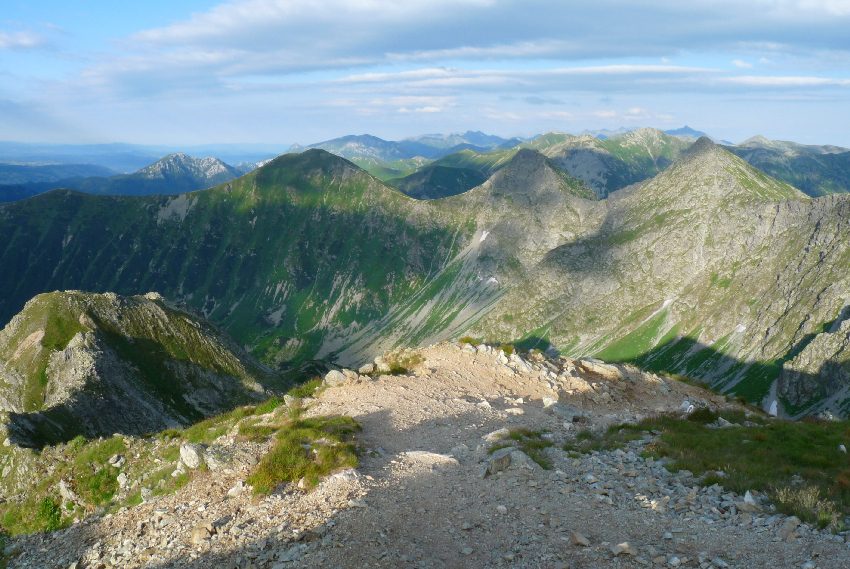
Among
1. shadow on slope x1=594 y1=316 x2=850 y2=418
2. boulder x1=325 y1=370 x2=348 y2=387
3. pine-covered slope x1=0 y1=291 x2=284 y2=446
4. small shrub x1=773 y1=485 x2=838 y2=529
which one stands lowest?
shadow on slope x1=594 y1=316 x2=850 y2=418

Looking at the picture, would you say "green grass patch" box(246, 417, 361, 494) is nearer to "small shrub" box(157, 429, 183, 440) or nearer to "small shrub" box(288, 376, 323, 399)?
"small shrub" box(288, 376, 323, 399)

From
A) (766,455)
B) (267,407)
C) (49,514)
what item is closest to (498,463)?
(766,455)

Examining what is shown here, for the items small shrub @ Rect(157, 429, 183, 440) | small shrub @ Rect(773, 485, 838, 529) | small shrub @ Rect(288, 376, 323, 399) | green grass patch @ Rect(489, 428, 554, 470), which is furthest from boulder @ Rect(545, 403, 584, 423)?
small shrub @ Rect(157, 429, 183, 440)

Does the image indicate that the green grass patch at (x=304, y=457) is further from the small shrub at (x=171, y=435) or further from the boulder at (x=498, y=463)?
the small shrub at (x=171, y=435)

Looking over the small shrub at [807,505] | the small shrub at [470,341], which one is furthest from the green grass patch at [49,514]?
the small shrub at [807,505]

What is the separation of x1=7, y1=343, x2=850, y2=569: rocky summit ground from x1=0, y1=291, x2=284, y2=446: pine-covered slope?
5410cm

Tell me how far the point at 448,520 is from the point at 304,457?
633cm

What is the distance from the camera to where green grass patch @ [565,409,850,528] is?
1614 centimetres

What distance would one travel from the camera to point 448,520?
16438 millimetres

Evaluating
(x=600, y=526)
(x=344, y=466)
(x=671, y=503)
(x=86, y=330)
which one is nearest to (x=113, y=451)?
(x=344, y=466)

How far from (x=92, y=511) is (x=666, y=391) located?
35.6 meters

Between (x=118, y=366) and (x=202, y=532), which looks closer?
(x=202, y=532)

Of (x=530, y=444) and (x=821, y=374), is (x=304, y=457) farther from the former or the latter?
(x=821, y=374)

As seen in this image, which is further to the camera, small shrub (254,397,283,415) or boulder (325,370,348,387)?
boulder (325,370,348,387)
